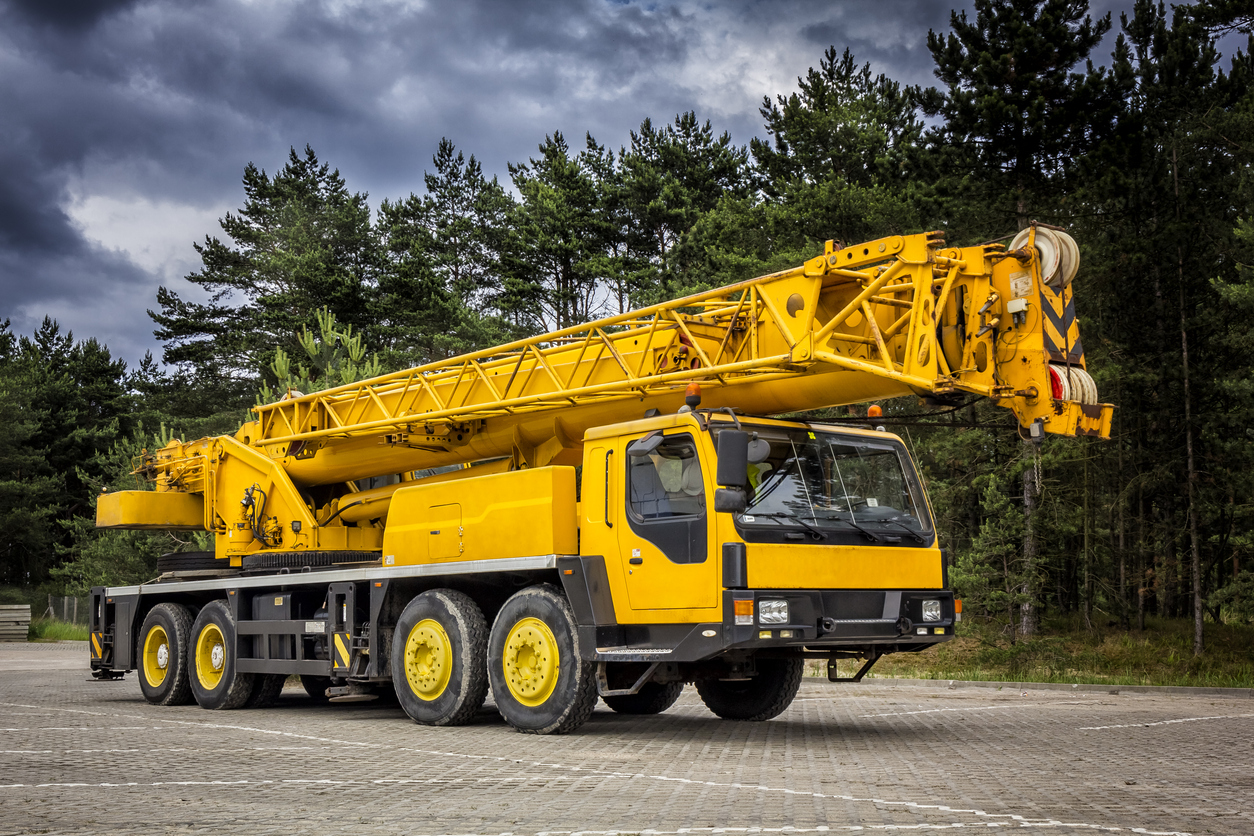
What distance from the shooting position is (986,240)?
25.2 meters

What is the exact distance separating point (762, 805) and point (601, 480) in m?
4.12

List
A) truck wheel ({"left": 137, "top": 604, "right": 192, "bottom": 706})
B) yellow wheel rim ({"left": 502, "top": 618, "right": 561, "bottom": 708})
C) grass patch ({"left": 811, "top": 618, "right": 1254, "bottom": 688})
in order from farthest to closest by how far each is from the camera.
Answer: grass patch ({"left": 811, "top": 618, "right": 1254, "bottom": 688})
truck wheel ({"left": 137, "top": 604, "right": 192, "bottom": 706})
yellow wheel rim ({"left": 502, "top": 618, "right": 561, "bottom": 708})

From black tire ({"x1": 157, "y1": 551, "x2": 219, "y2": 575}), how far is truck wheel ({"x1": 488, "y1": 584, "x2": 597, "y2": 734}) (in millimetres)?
6520

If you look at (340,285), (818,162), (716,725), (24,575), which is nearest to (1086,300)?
(818,162)

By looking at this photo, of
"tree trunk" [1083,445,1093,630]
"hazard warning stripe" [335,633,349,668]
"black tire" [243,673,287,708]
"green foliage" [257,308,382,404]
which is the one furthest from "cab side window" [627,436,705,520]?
"tree trunk" [1083,445,1093,630]

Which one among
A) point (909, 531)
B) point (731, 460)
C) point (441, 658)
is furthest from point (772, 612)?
point (441, 658)

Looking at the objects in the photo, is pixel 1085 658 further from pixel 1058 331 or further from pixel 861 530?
pixel 1058 331

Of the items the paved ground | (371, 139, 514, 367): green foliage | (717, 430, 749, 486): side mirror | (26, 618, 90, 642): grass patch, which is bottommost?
(26, 618, 90, 642): grass patch

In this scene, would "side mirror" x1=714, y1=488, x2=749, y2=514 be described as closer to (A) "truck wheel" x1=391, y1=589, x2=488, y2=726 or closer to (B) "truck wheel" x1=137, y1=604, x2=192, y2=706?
(A) "truck wheel" x1=391, y1=589, x2=488, y2=726

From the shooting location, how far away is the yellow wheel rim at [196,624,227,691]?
14773 mm

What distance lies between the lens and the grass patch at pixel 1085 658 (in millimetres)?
20625

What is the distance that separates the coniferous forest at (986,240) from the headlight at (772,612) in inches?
81.3

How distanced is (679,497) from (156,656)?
964 centimetres

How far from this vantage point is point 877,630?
31.8 feet
